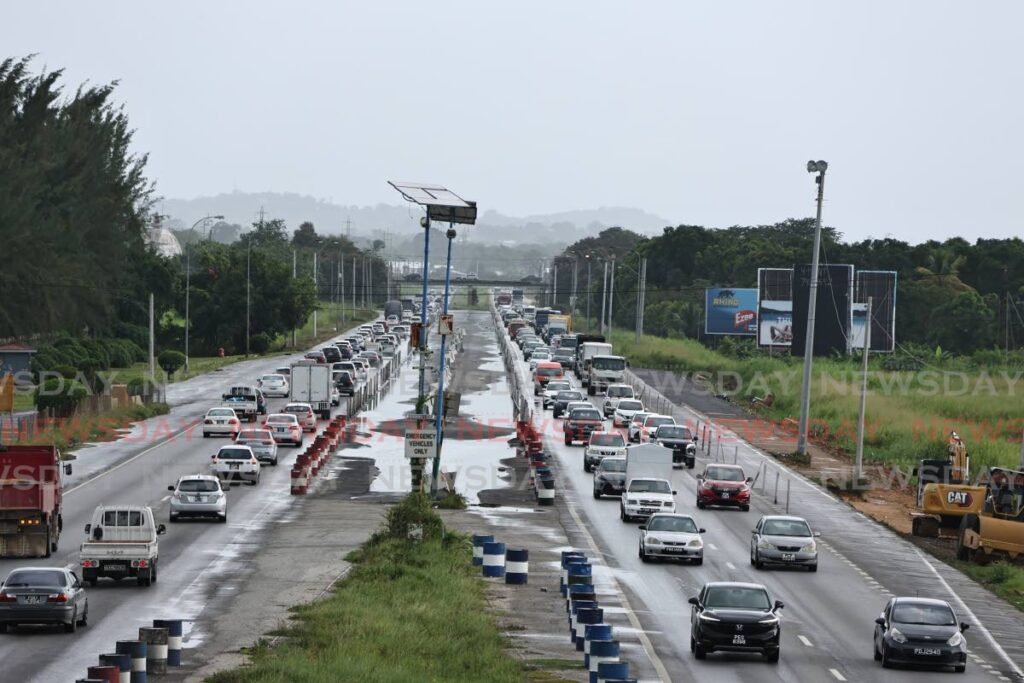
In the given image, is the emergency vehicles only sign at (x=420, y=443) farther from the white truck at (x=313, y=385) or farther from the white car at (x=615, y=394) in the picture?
the white car at (x=615, y=394)

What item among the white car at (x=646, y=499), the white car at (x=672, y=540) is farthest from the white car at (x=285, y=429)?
the white car at (x=672, y=540)

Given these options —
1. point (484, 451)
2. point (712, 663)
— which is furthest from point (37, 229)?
point (712, 663)

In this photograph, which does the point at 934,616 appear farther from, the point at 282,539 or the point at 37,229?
the point at 37,229

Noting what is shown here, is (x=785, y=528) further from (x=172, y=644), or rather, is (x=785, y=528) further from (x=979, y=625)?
(x=172, y=644)

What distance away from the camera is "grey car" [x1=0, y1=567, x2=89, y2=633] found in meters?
29.0

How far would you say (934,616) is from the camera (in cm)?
2909

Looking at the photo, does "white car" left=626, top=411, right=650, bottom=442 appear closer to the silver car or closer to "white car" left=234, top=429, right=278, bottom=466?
"white car" left=234, top=429, right=278, bottom=466

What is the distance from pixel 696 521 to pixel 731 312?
8467cm

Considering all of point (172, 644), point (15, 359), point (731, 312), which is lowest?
point (15, 359)

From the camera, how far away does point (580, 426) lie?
252 feet

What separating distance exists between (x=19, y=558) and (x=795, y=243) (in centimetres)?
14516

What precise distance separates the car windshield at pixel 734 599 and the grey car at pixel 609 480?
27399 mm

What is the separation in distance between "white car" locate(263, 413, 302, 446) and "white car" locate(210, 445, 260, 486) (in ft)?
44.4

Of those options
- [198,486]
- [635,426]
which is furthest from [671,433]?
[198,486]
